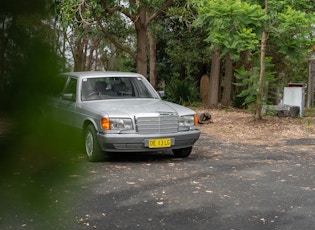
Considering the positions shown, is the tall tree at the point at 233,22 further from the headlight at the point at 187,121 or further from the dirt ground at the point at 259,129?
the headlight at the point at 187,121

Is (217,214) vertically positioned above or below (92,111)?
below

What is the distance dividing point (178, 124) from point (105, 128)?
1.06m

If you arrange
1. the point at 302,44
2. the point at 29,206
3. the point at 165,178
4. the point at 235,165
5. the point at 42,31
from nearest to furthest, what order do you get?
the point at 42,31, the point at 29,206, the point at 165,178, the point at 235,165, the point at 302,44

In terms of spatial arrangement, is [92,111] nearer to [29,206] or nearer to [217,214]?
[217,214]

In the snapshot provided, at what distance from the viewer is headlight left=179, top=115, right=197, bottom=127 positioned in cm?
695

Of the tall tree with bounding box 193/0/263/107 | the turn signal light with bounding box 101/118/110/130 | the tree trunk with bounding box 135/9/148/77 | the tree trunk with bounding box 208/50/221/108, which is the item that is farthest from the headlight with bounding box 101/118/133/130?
the tree trunk with bounding box 208/50/221/108

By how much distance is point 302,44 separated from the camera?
11.1 meters

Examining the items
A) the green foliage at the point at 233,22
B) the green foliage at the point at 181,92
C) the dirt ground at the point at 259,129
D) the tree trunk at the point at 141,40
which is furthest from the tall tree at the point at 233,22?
the green foliage at the point at 181,92

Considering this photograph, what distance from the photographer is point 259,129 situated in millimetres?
11094

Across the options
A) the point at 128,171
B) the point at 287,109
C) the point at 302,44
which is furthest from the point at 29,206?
the point at 287,109

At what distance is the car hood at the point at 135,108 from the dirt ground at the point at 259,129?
9.06 ft

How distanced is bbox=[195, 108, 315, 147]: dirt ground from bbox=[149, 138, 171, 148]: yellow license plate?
9.84 feet

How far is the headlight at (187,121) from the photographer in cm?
695

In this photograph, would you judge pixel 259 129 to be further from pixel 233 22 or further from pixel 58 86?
pixel 58 86
